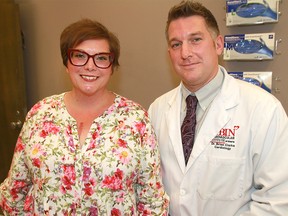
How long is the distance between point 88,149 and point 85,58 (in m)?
0.37

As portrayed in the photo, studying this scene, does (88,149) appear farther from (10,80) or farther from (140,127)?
(10,80)

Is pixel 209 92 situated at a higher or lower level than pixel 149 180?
higher

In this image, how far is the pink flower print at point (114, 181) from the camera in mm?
1205

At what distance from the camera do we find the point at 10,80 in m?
2.56

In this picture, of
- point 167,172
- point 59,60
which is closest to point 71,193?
point 167,172

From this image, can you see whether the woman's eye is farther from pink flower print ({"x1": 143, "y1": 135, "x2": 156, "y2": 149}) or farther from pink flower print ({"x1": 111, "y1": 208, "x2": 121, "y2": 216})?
pink flower print ({"x1": 111, "y1": 208, "x2": 121, "y2": 216})

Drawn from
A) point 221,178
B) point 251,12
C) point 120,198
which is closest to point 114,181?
point 120,198

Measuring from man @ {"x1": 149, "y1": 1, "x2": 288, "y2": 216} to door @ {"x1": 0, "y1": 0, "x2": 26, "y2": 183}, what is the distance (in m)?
1.64

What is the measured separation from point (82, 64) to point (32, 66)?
1.67m

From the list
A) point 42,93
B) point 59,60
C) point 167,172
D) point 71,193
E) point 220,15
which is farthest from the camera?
point 42,93

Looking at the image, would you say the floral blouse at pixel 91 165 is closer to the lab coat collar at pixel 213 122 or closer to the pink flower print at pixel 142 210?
the pink flower print at pixel 142 210

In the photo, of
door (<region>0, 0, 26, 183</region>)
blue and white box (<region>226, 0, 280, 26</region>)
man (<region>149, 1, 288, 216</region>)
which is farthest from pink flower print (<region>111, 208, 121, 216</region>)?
door (<region>0, 0, 26, 183</region>)

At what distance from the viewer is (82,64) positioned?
4.12 feet

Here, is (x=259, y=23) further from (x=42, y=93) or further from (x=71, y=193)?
(x=42, y=93)
